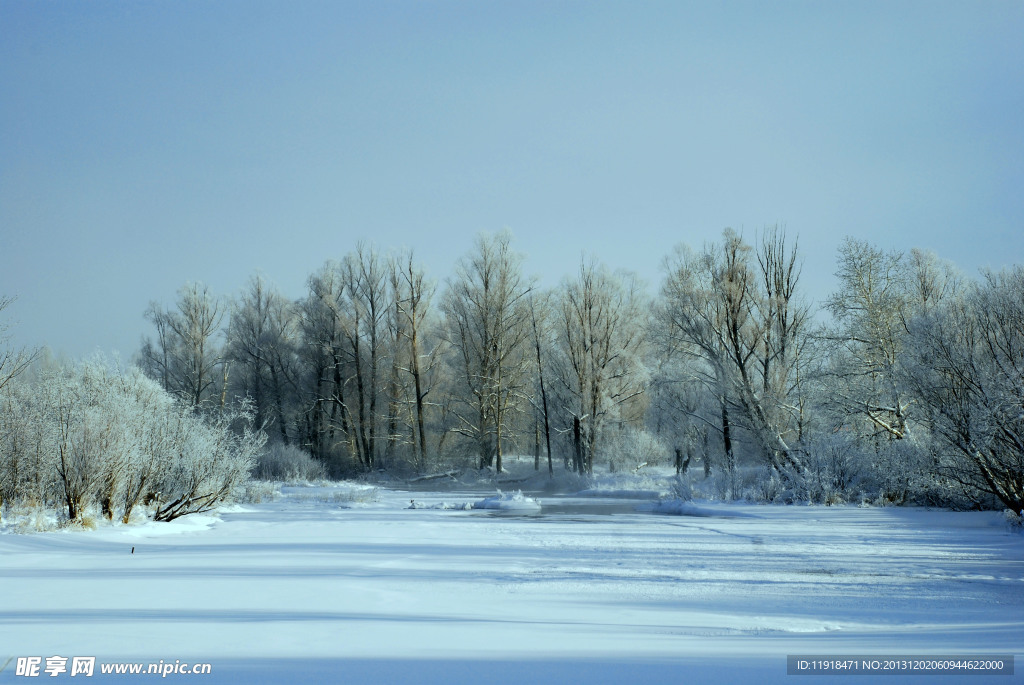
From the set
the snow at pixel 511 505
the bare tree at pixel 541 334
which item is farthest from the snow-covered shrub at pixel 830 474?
the bare tree at pixel 541 334

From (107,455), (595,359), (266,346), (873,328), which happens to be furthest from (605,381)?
(107,455)

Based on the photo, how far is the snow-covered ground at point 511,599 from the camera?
4082 mm

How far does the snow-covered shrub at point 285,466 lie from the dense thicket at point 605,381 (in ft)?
0.46

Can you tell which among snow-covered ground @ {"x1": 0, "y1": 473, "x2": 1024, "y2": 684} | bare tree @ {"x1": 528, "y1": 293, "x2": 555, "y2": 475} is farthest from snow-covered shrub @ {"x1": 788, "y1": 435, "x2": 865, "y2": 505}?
bare tree @ {"x1": 528, "y1": 293, "x2": 555, "y2": 475}

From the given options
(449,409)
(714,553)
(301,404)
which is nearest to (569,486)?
(449,409)

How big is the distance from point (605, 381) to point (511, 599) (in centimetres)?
2848

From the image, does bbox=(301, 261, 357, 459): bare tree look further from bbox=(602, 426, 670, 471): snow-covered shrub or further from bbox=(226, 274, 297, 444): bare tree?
bbox=(602, 426, 670, 471): snow-covered shrub

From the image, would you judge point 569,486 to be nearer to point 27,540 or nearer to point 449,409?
point 449,409

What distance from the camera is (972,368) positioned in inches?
514

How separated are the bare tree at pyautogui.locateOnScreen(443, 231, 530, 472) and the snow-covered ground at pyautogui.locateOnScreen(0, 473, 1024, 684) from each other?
22.5 m

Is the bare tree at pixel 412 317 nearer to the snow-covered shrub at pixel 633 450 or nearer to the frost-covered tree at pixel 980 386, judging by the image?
the snow-covered shrub at pixel 633 450

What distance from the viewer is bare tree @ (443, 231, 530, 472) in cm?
3591

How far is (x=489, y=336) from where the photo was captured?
3634cm

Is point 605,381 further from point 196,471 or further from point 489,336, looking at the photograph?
point 196,471
